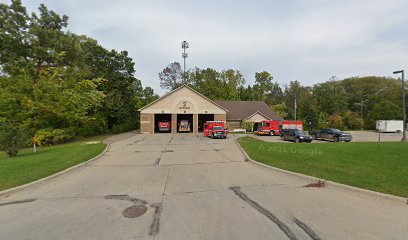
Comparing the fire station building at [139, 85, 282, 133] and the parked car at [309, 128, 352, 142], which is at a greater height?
the fire station building at [139, 85, 282, 133]

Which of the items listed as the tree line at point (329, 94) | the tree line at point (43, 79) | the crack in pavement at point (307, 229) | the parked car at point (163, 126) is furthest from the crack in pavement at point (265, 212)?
the tree line at point (329, 94)

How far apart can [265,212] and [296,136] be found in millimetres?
21845

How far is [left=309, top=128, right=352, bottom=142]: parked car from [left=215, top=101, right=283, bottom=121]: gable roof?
47.8 feet

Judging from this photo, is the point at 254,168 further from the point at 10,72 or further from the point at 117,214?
the point at 10,72

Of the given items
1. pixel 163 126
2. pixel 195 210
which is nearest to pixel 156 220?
pixel 195 210

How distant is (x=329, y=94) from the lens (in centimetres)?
6606

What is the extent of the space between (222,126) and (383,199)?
23278 mm

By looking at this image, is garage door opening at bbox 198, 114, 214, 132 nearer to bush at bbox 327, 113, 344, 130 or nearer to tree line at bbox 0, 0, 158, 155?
tree line at bbox 0, 0, 158, 155

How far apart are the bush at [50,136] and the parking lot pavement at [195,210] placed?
1897 cm

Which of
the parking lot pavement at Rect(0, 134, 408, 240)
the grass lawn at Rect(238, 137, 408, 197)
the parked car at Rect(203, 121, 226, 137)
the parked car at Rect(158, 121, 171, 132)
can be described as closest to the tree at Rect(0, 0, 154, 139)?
the parked car at Rect(158, 121, 171, 132)

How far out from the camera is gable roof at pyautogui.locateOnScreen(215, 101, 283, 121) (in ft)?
142

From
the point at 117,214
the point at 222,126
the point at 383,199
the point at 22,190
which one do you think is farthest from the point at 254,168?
the point at 222,126

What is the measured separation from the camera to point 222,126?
96.4 ft

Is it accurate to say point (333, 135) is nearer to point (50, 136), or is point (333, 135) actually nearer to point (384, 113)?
point (50, 136)
